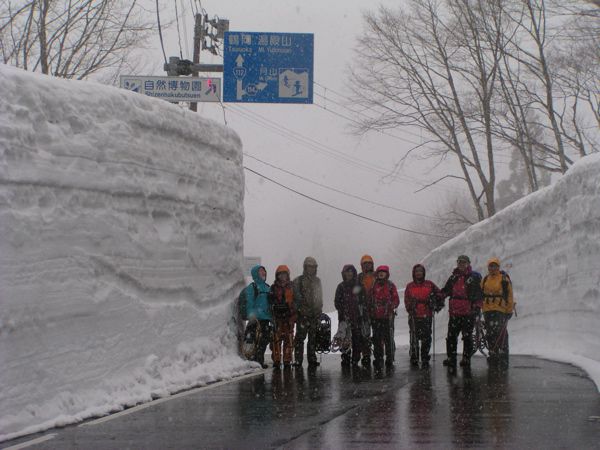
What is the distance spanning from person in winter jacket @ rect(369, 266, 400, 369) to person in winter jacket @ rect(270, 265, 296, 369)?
49.2 inches

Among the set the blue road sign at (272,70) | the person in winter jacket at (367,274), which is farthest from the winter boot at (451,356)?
the blue road sign at (272,70)

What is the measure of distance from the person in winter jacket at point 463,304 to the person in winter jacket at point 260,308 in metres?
2.71

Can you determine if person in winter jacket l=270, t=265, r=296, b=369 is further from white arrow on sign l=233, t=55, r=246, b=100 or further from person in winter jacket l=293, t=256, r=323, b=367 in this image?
white arrow on sign l=233, t=55, r=246, b=100

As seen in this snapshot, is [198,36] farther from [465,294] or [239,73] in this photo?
[465,294]

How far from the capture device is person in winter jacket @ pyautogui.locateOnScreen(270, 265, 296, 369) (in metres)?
14.0

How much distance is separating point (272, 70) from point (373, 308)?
7.12 metres

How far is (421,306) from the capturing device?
14234 mm

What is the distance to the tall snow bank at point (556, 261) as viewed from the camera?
45.2 ft

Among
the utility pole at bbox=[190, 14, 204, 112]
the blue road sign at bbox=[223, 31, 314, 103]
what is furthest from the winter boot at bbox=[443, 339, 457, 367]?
the utility pole at bbox=[190, 14, 204, 112]

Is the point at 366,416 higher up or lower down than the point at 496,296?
lower down

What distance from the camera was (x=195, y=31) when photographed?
23.7 m

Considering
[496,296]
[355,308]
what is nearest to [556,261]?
[496,296]

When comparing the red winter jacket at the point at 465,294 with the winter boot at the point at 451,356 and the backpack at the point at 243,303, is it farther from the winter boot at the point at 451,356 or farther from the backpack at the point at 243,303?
the backpack at the point at 243,303

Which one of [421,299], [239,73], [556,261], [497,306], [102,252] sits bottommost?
[497,306]
